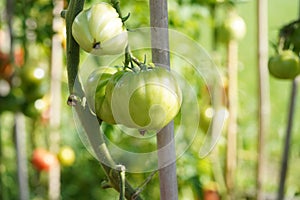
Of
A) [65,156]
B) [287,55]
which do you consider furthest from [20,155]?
[287,55]

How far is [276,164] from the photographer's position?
283 centimetres

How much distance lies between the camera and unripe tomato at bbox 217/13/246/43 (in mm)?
1641

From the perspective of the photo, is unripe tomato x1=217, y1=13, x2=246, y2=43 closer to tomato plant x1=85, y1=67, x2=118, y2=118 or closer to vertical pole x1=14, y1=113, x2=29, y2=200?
vertical pole x1=14, y1=113, x2=29, y2=200

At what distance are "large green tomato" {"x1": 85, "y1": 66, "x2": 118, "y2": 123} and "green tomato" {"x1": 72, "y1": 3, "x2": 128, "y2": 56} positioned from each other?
1.4 inches

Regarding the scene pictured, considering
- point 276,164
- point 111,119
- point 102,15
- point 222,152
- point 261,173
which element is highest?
point 102,15

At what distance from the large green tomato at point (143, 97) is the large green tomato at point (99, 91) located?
1 cm

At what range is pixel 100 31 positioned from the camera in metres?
0.62

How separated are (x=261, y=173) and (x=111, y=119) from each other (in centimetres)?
98

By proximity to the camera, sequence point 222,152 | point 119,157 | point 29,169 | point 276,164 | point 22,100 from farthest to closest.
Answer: point 276,164
point 29,169
point 222,152
point 22,100
point 119,157

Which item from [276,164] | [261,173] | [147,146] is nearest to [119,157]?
[147,146]

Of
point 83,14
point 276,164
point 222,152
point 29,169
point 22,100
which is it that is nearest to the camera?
point 83,14

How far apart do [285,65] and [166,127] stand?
38cm

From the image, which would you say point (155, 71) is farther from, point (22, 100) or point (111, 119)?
point (22, 100)

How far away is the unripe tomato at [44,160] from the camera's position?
188cm
